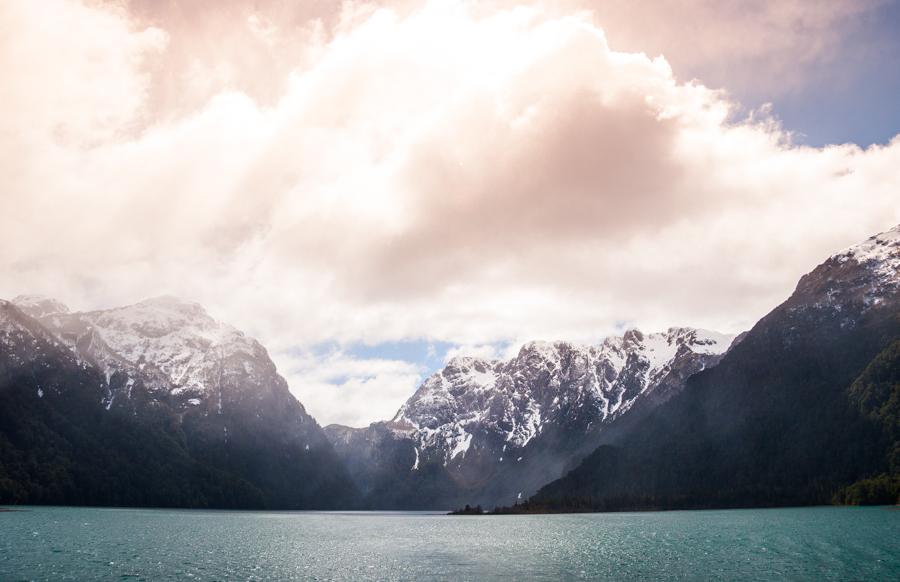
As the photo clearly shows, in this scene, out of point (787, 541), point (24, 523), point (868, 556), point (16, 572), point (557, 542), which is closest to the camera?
point (16, 572)

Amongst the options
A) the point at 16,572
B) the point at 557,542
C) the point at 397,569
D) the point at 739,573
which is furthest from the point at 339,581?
the point at 557,542

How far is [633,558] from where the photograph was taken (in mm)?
111500

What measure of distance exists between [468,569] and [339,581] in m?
21.0

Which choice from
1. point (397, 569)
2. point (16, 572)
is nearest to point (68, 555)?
point (16, 572)

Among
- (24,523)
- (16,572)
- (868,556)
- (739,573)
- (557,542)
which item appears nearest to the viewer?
(16,572)

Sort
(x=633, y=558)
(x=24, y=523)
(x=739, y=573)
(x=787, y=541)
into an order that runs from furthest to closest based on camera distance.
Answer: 1. (x=24, y=523)
2. (x=787, y=541)
3. (x=633, y=558)
4. (x=739, y=573)

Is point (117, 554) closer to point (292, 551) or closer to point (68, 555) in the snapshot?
point (68, 555)

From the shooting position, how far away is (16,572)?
8431 centimetres

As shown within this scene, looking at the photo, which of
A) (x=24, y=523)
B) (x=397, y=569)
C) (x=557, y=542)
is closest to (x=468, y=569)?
(x=397, y=569)

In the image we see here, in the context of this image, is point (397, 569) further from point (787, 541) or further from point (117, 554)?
point (787, 541)

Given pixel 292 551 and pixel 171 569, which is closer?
pixel 171 569

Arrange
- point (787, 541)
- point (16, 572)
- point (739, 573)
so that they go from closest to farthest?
point (16, 572) < point (739, 573) < point (787, 541)

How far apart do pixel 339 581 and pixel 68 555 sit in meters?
46.8

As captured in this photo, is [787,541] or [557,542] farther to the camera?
[557,542]
